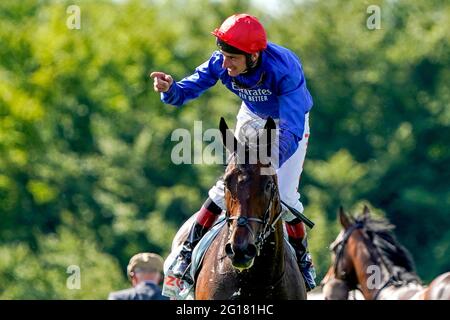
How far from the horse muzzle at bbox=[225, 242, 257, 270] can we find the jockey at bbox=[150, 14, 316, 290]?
0.80m

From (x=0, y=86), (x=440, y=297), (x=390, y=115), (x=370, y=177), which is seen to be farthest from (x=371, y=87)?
(x=440, y=297)

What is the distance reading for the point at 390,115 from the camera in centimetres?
4994

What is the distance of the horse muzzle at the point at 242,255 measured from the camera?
9.23 m

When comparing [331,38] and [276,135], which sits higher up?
[331,38]

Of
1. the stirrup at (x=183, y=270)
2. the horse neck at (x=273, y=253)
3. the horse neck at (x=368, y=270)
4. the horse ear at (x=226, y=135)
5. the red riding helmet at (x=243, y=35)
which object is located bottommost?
the horse neck at (x=368, y=270)

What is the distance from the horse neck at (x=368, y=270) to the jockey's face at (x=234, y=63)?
629cm

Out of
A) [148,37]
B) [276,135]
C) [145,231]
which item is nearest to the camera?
[276,135]

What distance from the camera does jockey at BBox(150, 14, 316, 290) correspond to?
10117 mm

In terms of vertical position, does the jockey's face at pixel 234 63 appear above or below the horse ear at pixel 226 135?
above

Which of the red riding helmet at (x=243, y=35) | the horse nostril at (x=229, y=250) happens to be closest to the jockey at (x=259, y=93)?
the red riding helmet at (x=243, y=35)

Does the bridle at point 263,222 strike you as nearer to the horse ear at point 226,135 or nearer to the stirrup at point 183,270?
the horse ear at point 226,135

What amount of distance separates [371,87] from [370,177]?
4.94 m

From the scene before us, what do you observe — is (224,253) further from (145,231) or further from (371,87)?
(371,87)

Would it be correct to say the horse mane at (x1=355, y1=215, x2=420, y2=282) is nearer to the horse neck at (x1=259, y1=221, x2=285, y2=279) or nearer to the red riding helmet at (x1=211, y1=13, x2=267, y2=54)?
the horse neck at (x1=259, y1=221, x2=285, y2=279)
